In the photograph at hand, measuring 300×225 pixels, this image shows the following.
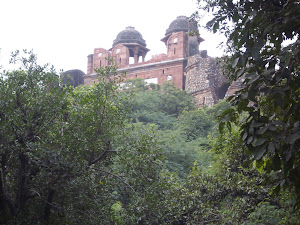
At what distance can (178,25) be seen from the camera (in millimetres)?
28984

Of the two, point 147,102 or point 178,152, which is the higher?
point 147,102

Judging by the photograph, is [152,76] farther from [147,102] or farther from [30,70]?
[30,70]

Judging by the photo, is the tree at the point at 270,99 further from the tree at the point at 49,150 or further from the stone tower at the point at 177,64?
the stone tower at the point at 177,64

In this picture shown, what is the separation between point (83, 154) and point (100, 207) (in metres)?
0.96

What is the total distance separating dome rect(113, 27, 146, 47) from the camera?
31.1 meters

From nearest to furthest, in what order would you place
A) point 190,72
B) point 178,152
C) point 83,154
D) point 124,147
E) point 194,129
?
1. point 83,154
2. point 124,147
3. point 178,152
4. point 194,129
5. point 190,72

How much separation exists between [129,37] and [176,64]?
6.17m

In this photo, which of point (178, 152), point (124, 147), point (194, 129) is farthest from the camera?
point (194, 129)

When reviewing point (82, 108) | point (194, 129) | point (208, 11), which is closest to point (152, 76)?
point (194, 129)

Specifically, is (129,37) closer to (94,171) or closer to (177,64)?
(177,64)

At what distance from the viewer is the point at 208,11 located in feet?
18.6

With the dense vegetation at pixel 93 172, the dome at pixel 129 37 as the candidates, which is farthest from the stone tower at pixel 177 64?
the dense vegetation at pixel 93 172

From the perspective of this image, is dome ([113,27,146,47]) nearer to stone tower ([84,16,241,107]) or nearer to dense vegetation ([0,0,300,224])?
stone tower ([84,16,241,107])

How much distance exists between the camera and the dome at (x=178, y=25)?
28781 millimetres
